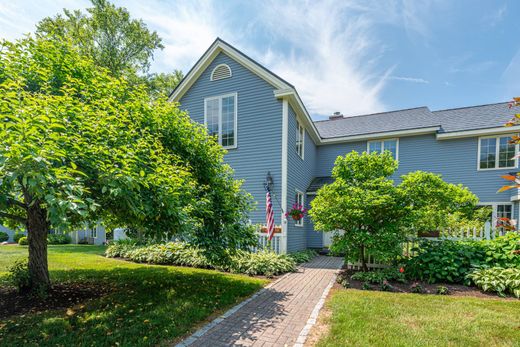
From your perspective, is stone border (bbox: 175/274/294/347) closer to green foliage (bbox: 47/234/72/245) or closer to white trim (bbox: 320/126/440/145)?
white trim (bbox: 320/126/440/145)

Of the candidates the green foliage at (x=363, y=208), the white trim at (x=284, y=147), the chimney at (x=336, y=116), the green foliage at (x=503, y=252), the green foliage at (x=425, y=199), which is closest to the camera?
the green foliage at (x=503, y=252)

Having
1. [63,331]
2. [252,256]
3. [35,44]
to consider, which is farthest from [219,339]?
[35,44]

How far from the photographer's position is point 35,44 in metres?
5.11

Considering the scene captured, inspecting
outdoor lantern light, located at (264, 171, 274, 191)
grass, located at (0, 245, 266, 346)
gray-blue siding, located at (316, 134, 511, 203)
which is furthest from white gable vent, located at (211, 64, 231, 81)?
gray-blue siding, located at (316, 134, 511, 203)

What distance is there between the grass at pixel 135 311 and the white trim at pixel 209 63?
7323mm

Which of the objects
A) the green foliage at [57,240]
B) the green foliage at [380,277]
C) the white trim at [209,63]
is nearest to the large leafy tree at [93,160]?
the green foliage at [380,277]

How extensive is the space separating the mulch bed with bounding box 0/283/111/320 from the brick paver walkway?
9.69 feet

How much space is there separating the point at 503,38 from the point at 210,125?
11.6 meters

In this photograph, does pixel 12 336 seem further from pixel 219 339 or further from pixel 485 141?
pixel 485 141

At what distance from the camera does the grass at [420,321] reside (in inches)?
136

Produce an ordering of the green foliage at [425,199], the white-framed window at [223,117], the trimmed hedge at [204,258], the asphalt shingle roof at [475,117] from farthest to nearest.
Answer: the asphalt shingle roof at [475,117], the white-framed window at [223,117], the trimmed hedge at [204,258], the green foliage at [425,199]

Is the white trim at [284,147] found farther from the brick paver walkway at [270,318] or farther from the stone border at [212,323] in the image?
the stone border at [212,323]

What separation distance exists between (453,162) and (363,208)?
9.17m

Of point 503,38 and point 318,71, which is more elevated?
point 503,38
